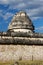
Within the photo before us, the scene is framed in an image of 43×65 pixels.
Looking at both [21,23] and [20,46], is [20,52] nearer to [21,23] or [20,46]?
[20,46]

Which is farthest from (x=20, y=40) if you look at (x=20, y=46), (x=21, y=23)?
(x=21, y=23)

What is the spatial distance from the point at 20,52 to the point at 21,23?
432 cm

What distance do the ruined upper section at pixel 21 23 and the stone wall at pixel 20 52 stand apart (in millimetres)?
3839

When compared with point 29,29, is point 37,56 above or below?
below

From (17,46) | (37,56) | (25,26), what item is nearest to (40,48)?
(37,56)

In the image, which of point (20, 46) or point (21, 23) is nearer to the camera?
point (20, 46)

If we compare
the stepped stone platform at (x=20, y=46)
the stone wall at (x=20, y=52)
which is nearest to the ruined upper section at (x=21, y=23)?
the stepped stone platform at (x=20, y=46)

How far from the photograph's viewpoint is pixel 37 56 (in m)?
19.6

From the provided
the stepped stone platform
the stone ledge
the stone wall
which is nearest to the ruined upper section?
A: the stepped stone platform

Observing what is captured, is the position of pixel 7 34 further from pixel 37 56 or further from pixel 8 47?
pixel 37 56

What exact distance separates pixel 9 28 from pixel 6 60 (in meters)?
5.59

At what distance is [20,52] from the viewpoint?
753 inches

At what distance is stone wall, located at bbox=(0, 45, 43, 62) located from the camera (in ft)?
61.4

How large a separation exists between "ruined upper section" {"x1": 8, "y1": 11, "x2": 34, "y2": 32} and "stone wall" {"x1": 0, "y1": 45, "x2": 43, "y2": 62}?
12.6 ft
